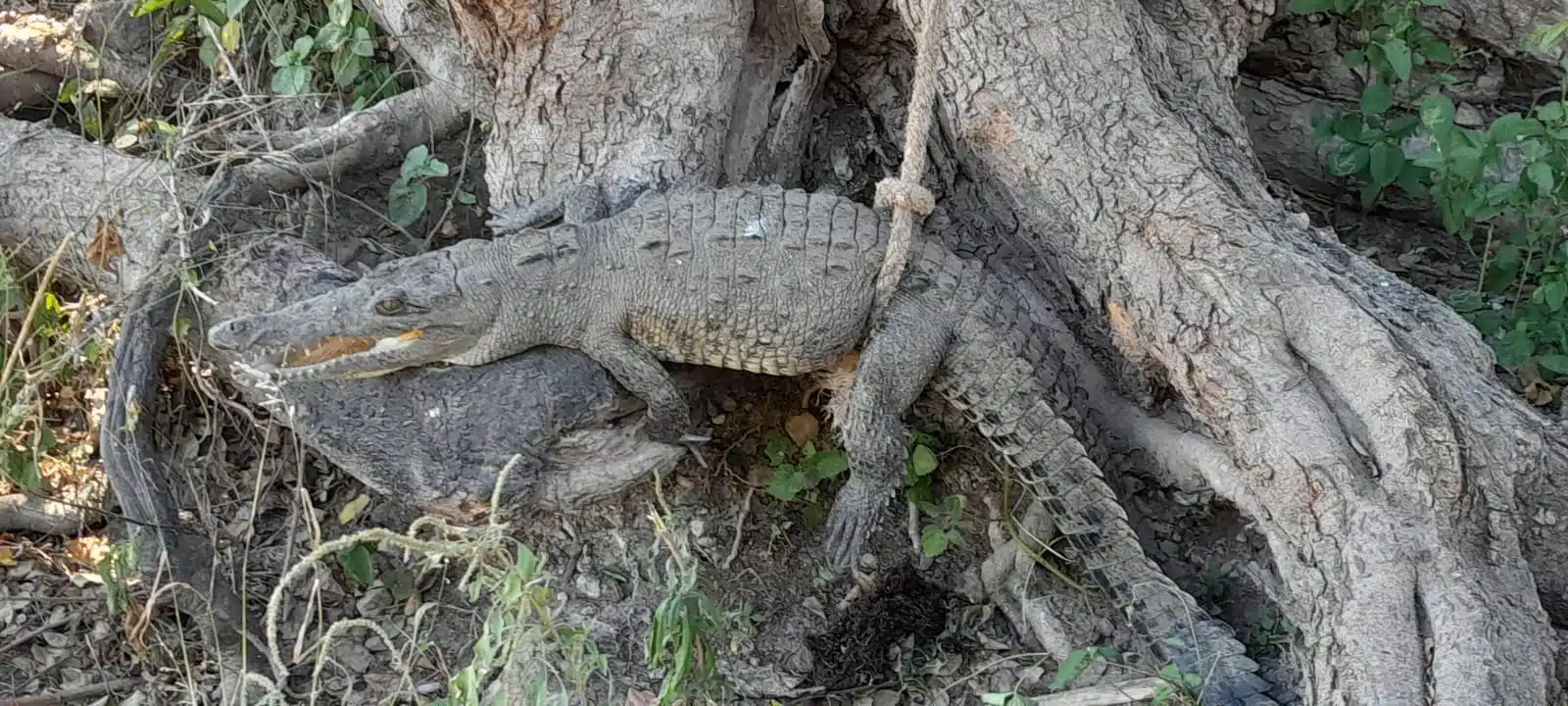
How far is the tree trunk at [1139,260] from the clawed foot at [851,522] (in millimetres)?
501

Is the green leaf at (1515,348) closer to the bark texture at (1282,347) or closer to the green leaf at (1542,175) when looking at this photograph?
the green leaf at (1542,175)

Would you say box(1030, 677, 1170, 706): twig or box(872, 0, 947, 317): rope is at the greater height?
box(872, 0, 947, 317): rope

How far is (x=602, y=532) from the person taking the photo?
3.33 metres

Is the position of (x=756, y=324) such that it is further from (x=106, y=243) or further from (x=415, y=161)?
(x=106, y=243)

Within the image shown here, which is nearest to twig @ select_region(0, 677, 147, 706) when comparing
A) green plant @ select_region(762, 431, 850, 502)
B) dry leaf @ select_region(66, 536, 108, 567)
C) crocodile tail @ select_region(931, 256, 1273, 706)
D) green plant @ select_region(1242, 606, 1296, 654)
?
dry leaf @ select_region(66, 536, 108, 567)

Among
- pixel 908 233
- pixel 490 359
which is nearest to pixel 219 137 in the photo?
pixel 490 359

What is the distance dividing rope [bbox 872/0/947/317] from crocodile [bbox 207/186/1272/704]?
8 centimetres

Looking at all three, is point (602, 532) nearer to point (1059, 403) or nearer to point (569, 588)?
point (569, 588)

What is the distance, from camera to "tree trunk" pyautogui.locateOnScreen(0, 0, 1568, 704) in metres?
2.39

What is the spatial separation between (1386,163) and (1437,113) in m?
0.30

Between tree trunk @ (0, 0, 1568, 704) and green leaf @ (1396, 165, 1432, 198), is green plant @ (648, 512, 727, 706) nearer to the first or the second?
tree trunk @ (0, 0, 1568, 704)

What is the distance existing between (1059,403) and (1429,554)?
0.90 m

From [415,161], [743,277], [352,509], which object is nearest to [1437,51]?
[743,277]

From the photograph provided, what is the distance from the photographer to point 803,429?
11.1 feet
